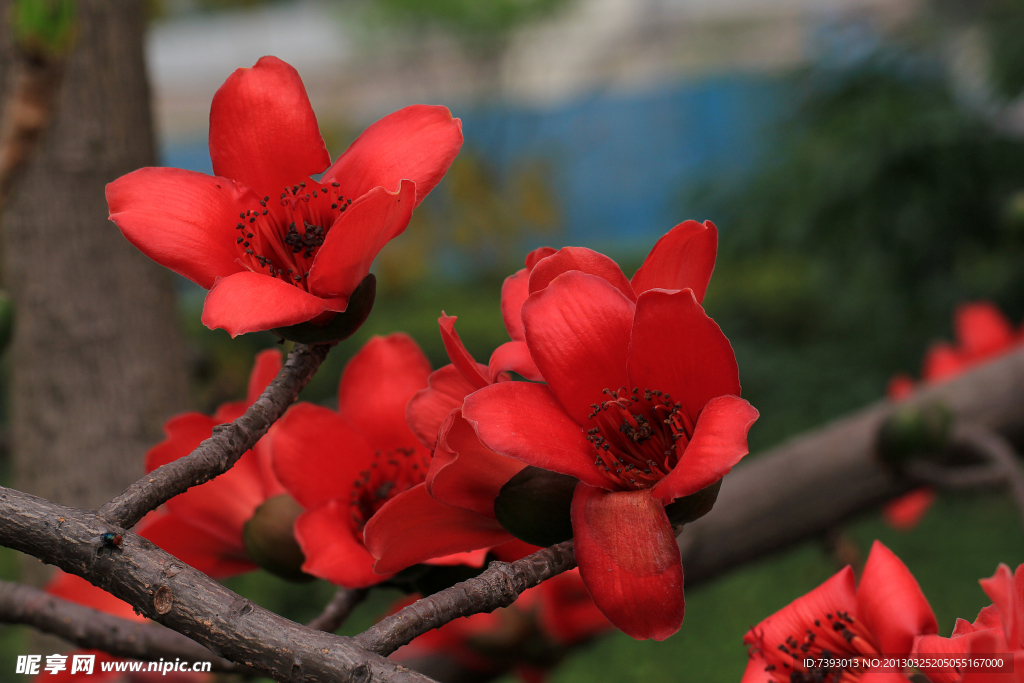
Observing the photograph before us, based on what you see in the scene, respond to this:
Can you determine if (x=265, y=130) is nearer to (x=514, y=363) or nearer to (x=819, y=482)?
(x=514, y=363)

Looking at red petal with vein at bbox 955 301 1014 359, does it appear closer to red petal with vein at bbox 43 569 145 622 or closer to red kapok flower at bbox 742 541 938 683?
Answer: red kapok flower at bbox 742 541 938 683

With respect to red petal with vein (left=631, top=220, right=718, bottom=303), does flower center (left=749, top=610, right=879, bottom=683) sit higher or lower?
lower

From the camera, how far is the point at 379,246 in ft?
1.16

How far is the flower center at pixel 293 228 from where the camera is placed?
39 cm

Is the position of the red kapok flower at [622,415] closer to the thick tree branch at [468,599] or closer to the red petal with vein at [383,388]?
the thick tree branch at [468,599]

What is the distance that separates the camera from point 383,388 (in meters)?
0.48

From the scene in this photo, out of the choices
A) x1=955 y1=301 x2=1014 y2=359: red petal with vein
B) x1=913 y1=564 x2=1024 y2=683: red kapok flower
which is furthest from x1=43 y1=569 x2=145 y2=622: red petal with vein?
x1=955 y1=301 x2=1014 y2=359: red petal with vein

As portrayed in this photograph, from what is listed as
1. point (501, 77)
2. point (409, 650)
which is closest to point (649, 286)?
point (409, 650)

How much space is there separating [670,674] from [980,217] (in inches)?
59.5

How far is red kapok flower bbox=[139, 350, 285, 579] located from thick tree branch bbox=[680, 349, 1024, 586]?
55cm

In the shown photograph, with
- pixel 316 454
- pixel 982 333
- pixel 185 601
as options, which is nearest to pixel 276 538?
pixel 316 454

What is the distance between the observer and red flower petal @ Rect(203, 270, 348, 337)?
1.04 feet

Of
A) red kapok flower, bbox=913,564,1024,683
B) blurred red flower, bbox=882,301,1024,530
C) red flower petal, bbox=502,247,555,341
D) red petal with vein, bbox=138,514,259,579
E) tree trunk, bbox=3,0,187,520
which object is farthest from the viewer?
blurred red flower, bbox=882,301,1024,530

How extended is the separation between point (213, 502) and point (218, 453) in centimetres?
15
